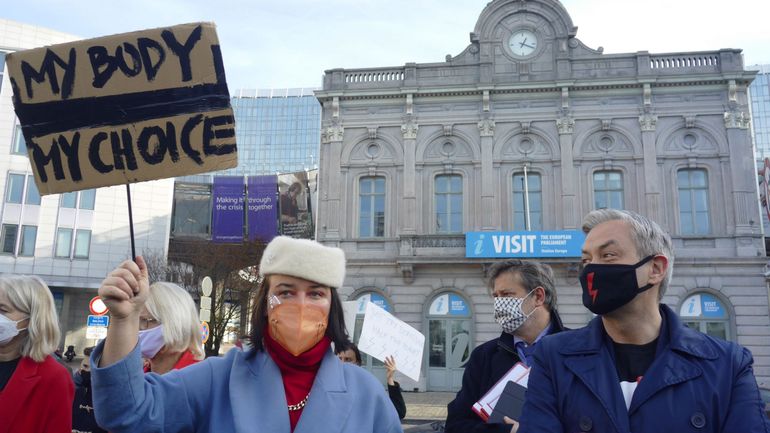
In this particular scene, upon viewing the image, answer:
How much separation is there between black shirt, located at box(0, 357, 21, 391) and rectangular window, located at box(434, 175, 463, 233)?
69.0 ft

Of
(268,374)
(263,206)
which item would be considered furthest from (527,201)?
(268,374)

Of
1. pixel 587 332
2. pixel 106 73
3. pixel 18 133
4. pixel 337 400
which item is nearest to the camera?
pixel 337 400

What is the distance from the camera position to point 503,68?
993 inches

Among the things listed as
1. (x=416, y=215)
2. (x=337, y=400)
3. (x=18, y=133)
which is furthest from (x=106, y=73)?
(x=18, y=133)

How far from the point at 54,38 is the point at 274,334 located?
40.8m

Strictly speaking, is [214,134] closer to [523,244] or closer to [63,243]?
[523,244]

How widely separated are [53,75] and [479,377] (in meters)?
3.16

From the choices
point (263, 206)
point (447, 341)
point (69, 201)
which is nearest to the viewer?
point (447, 341)

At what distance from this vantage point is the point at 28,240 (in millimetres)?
34094

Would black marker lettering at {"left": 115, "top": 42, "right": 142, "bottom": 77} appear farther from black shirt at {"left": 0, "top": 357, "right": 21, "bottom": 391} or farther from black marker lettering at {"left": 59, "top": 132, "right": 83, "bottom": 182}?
black shirt at {"left": 0, "top": 357, "right": 21, "bottom": 391}

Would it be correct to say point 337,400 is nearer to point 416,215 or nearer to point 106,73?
point 106,73

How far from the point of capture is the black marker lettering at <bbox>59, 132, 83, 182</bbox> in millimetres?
3000

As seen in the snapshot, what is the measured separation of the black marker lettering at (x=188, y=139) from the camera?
305 centimetres

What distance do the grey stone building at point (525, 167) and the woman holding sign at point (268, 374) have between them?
20342 millimetres
